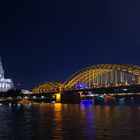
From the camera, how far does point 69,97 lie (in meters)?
150

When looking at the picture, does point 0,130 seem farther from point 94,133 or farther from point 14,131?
point 94,133

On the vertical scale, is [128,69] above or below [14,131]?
above

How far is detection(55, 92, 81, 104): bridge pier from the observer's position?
14575cm

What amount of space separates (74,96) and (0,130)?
101 metres

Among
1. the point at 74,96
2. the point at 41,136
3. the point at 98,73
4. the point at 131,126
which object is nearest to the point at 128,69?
the point at 98,73

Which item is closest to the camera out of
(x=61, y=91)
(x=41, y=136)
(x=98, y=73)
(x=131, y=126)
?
(x=41, y=136)

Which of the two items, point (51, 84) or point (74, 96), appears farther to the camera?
point (51, 84)

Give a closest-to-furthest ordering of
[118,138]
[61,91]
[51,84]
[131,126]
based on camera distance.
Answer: [118,138]
[131,126]
[61,91]
[51,84]

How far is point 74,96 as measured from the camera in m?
149

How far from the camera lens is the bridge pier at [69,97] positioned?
478 ft

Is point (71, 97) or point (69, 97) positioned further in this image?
point (69, 97)

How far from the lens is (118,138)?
1564 inches

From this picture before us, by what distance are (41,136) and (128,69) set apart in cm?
8567

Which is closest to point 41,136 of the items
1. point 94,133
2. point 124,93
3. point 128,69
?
point 94,133
